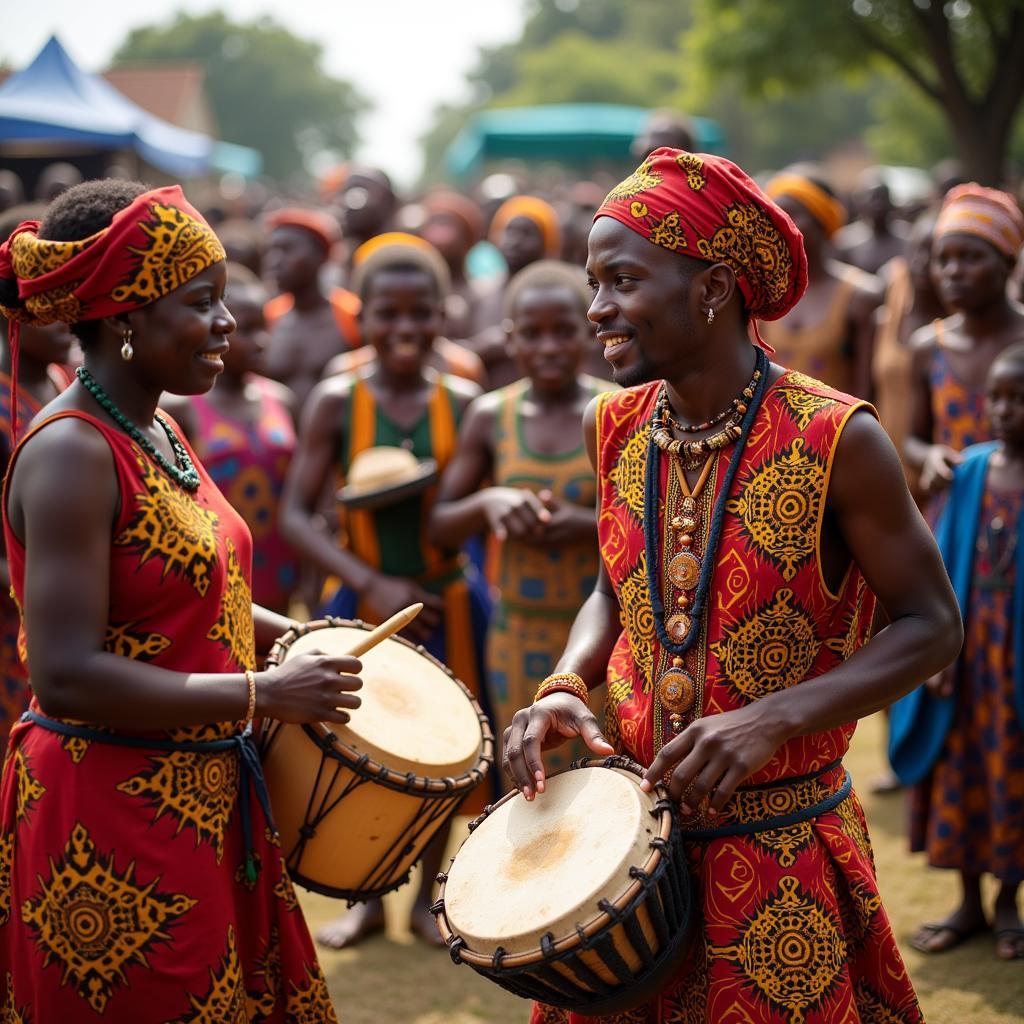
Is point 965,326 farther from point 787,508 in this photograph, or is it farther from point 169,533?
point 169,533

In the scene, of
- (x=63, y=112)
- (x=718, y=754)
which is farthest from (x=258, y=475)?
(x=63, y=112)

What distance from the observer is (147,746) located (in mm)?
2746

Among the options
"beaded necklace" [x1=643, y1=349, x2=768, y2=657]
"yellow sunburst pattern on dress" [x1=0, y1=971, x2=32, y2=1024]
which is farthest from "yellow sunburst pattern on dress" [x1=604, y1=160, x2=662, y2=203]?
"yellow sunburst pattern on dress" [x1=0, y1=971, x2=32, y2=1024]

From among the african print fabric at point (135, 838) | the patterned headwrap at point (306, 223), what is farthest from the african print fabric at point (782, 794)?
the patterned headwrap at point (306, 223)

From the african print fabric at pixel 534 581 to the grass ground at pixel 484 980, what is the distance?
770mm

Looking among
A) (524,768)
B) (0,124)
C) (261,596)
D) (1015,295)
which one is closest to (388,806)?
(524,768)

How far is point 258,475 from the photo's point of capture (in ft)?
20.0

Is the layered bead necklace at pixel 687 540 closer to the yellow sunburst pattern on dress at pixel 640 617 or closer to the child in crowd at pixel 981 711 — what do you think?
the yellow sunburst pattern on dress at pixel 640 617

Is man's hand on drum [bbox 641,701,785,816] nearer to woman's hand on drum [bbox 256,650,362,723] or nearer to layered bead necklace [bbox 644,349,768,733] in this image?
layered bead necklace [bbox 644,349,768,733]

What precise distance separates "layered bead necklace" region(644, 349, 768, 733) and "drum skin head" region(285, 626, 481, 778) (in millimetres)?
661

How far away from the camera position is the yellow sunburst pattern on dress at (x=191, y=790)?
107 inches

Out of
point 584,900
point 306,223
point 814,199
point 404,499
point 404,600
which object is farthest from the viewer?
point 306,223

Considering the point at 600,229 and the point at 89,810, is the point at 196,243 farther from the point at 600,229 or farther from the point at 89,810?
the point at 89,810

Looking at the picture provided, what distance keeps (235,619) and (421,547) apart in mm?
2306
